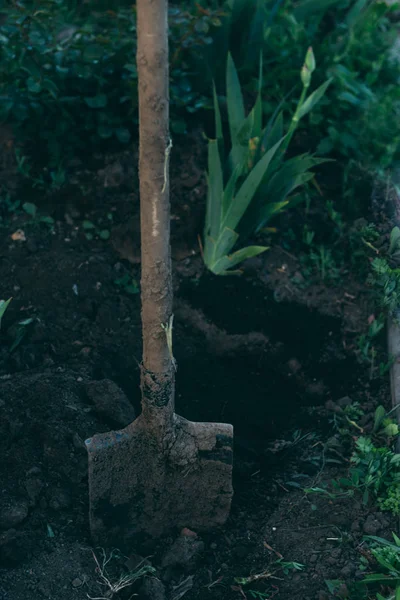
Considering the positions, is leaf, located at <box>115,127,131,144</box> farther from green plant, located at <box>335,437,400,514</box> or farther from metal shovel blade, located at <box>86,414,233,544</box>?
green plant, located at <box>335,437,400,514</box>

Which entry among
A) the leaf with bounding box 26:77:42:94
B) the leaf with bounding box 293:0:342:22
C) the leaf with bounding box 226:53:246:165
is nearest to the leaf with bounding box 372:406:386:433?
the leaf with bounding box 226:53:246:165

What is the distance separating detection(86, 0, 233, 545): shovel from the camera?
2.04 m

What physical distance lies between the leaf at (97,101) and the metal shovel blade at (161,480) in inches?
55.5

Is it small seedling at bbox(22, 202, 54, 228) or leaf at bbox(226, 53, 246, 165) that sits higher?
leaf at bbox(226, 53, 246, 165)

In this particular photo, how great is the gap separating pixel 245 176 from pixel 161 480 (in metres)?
1.22

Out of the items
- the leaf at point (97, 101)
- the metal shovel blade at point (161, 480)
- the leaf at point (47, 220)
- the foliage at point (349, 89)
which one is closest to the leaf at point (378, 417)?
the metal shovel blade at point (161, 480)

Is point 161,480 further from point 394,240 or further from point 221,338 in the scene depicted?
point 394,240

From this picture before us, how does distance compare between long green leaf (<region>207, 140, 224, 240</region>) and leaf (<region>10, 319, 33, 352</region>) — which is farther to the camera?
long green leaf (<region>207, 140, 224, 240</region>)

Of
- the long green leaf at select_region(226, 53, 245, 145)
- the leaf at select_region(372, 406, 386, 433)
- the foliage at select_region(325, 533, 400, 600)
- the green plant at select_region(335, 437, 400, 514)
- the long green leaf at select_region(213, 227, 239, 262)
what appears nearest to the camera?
the foliage at select_region(325, 533, 400, 600)

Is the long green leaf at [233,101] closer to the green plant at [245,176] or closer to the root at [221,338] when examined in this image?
the green plant at [245,176]

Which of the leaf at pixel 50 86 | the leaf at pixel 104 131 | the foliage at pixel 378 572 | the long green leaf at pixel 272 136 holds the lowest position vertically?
the foliage at pixel 378 572

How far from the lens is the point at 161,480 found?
2.25 m

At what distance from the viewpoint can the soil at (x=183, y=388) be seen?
2.14 m

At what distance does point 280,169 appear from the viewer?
2912 mm
